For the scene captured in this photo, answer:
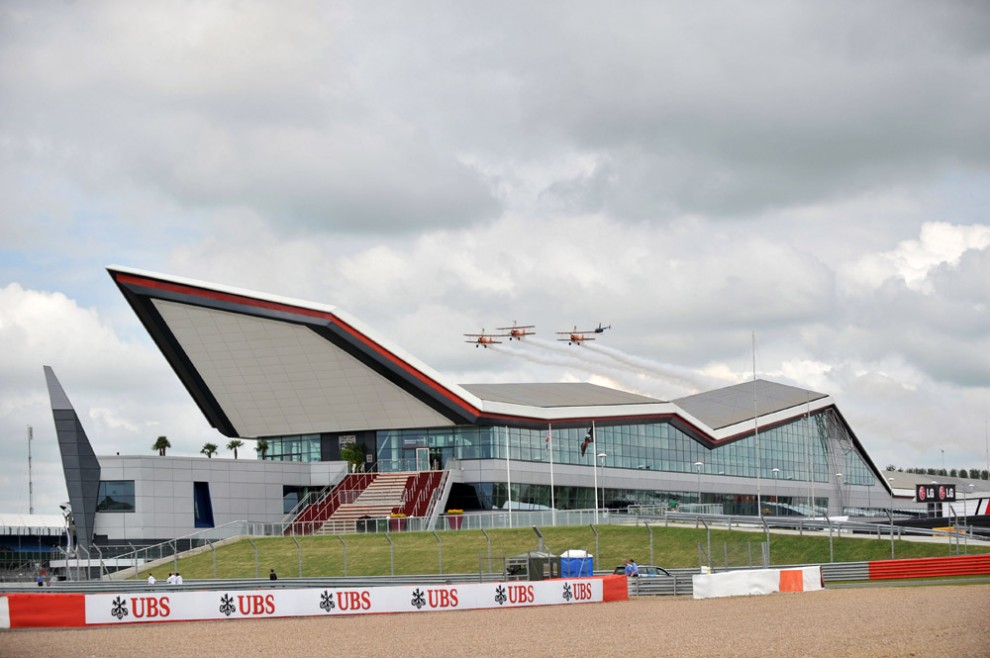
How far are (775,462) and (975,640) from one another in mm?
96921

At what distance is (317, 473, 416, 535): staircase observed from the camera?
8494 cm

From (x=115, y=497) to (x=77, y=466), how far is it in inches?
129

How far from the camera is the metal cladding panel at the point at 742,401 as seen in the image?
122125 mm

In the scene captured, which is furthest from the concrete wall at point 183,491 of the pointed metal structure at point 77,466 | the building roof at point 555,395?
the building roof at point 555,395

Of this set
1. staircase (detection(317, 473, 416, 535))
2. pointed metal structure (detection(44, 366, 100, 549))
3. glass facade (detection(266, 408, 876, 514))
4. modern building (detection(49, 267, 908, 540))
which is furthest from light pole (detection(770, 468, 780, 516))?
pointed metal structure (detection(44, 366, 100, 549))

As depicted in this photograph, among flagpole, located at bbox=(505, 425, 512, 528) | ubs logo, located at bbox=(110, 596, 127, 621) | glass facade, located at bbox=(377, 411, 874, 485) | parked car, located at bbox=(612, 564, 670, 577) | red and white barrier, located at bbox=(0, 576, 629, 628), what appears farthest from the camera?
glass facade, located at bbox=(377, 411, 874, 485)

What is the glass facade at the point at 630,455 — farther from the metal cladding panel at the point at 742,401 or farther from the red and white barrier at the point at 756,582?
the red and white barrier at the point at 756,582

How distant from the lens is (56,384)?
273 feet

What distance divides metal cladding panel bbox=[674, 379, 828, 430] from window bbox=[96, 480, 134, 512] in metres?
55.1

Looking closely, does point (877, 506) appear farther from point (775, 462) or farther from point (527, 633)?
point (527, 633)

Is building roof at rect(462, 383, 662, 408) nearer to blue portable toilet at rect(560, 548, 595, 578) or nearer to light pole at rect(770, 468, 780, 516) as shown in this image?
light pole at rect(770, 468, 780, 516)

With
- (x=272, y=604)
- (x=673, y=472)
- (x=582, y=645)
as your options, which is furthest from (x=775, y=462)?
(x=582, y=645)

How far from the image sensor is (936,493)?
4636 inches

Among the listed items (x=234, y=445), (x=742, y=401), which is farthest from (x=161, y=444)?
(x=742, y=401)
